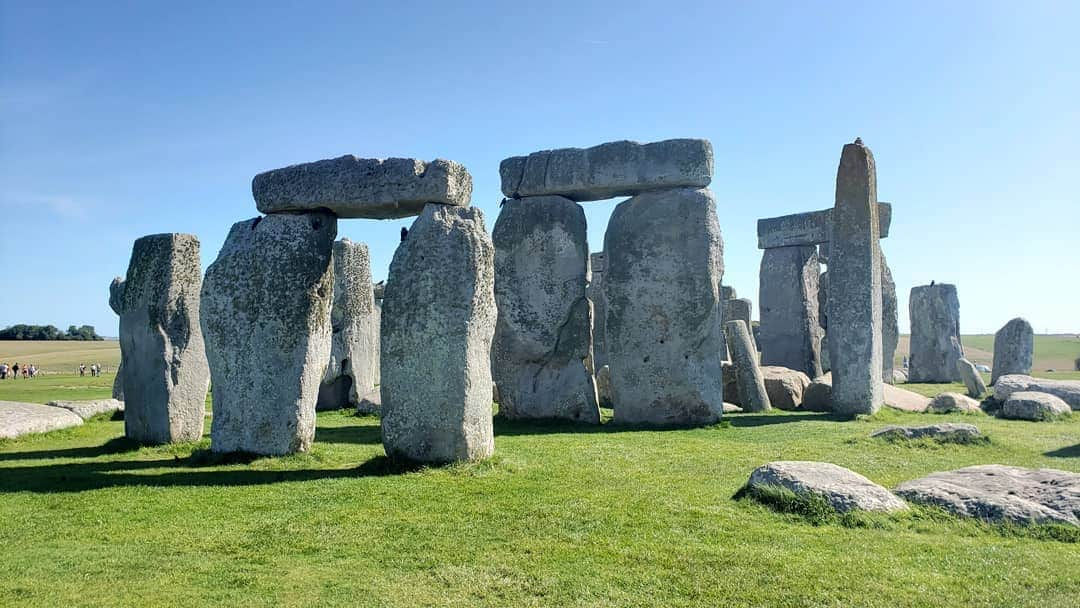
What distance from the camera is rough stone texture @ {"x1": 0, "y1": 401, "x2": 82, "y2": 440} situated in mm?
10406

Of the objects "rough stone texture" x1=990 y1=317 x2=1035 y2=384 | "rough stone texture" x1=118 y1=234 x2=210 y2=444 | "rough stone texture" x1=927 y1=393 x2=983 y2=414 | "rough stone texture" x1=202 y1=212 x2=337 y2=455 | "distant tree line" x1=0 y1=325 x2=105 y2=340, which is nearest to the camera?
"rough stone texture" x1=202 y1=212 x2=337 y2=455

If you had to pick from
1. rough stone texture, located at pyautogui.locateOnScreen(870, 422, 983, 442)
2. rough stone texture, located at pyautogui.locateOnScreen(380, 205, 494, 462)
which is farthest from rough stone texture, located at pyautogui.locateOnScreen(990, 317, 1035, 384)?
rough stone texture, located at pyautogui.locateOnScreen(380, 205, 494, 462)

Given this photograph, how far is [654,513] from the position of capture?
577cm

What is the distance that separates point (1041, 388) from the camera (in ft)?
45.1

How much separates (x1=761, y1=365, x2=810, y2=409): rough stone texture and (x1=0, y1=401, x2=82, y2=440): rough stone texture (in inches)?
430

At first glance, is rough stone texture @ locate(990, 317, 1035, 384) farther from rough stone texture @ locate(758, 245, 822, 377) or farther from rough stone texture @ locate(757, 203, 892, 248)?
rough stone texture @ locate(758, 245, 822, 377)

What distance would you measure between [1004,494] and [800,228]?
43.5 feet

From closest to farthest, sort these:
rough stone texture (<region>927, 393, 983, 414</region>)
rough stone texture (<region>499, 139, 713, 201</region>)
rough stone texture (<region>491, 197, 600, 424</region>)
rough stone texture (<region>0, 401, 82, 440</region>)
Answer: rough stone texture (<region>0, 401, 82, 440</region>)
rough stone texture (<region>499, 139, 713, 201</region>)
rough stone texture (<region>491, 197, 600, 424</region>)
rough stone texture (<region>927, 393, 983, 414</region>)

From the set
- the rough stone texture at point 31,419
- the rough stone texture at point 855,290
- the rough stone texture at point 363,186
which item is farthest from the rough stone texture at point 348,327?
the rough stone texture at point 855,290

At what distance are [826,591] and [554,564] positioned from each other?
4.82 ft

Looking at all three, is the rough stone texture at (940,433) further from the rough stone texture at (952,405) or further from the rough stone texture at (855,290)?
the rough stone texture at (952,405)

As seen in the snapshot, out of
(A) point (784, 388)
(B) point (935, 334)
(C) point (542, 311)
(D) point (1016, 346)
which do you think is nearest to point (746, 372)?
(A) point (784, 388)

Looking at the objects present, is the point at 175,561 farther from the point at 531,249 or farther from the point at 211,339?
the point at 531,249

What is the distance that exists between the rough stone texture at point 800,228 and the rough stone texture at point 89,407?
13701mm
